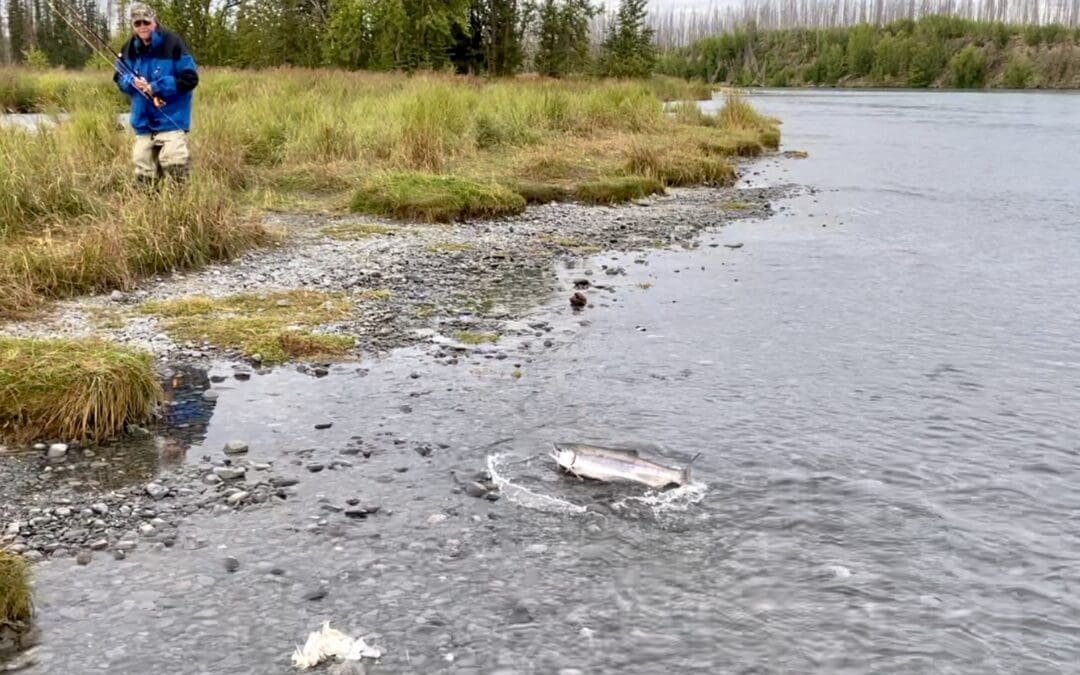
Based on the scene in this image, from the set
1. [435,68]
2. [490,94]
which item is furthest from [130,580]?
[435,68]

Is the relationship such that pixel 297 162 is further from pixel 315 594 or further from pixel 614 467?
pixel 315 594

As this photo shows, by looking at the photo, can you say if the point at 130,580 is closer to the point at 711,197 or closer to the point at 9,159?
the point at 9,159

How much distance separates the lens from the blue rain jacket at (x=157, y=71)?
9.95 meters

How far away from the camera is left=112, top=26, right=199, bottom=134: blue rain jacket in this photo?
32.6ft

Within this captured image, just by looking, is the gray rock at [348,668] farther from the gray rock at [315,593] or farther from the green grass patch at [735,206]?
the green grass patch at [735,206]

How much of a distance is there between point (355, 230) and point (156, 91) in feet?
9.25

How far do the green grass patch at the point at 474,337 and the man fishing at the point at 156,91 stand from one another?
4824 mm

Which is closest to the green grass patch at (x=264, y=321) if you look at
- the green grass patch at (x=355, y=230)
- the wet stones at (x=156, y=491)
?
the wet stones at (x=156, y=491)

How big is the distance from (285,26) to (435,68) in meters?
13.8

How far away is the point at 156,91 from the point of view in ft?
33.0

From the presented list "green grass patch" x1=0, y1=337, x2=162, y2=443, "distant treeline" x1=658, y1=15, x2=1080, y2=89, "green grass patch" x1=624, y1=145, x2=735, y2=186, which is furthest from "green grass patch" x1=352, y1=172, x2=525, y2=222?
"distant treeline" x1=658, y1=15, x2=1080, y2=89

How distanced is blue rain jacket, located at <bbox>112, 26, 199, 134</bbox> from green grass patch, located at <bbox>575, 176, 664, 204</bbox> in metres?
6.88

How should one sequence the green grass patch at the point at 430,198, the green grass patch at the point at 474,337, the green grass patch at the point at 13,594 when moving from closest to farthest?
the green grass patch at the point at 13,594 < the green grass patch at the point at 474,337 < the green grass patch at the point at 430,198

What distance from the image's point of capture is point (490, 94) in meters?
21.8
